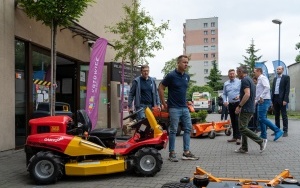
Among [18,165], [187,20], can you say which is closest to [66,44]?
[18,165]

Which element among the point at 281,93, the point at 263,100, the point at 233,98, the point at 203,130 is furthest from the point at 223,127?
the point at 263,100

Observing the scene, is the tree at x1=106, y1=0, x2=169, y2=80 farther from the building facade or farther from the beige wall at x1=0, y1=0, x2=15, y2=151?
the beige wall at x1=0, y1=0, x2=15, y2=151

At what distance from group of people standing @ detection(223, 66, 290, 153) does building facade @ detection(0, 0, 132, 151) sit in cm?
505

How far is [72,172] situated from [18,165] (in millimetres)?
1935

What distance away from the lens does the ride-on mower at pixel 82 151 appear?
5.64 m

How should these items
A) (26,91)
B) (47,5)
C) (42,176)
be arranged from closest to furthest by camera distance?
(42,176), (47,5), (26,91)

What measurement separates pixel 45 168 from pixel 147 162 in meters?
1.57

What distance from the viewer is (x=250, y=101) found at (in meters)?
8.13

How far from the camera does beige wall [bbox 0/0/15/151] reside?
8.48 meters

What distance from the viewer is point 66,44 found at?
12344mm

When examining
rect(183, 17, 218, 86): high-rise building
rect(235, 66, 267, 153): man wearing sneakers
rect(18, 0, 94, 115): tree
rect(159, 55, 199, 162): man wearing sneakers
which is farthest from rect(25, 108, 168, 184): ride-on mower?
rect(183, 17, 218, 86): high-rise building

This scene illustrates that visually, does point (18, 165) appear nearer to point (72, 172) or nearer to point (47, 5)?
point (72, 172)

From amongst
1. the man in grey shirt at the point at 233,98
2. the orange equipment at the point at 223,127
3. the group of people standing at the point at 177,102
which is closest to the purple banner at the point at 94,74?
the orange equipment at the point at 223,127

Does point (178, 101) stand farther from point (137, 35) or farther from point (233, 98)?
point (137, 35)
